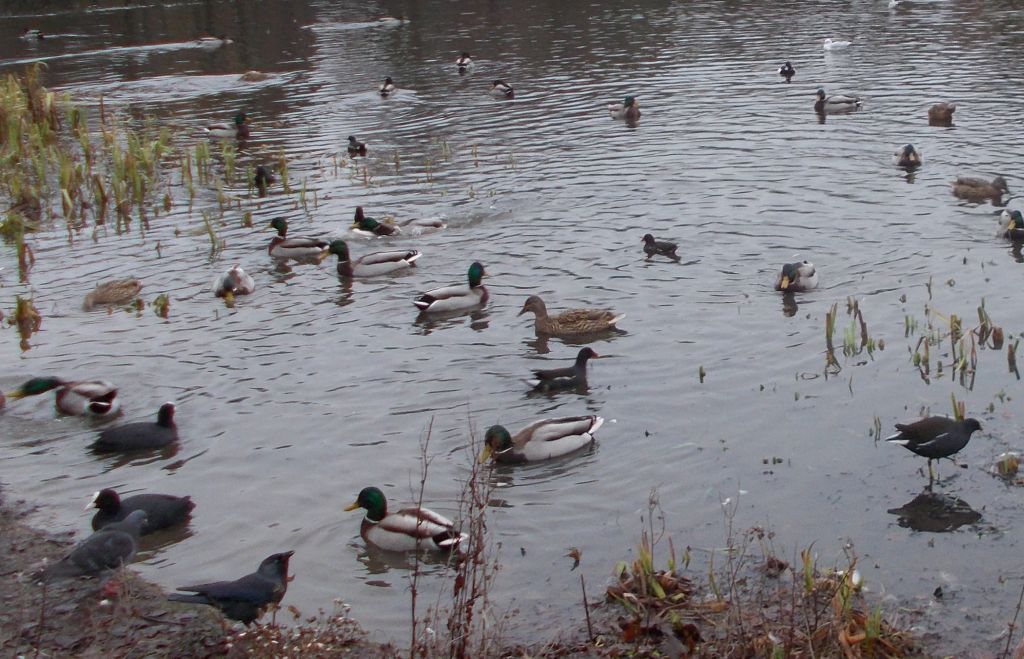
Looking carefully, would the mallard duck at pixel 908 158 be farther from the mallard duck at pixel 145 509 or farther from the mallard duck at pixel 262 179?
the mallard duck at pixel 145 509

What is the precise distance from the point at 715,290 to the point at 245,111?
18392 mm

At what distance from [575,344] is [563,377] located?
4.96ft

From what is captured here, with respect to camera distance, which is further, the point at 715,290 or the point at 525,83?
the point at 525,83

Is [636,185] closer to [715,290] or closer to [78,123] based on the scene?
[715,290]

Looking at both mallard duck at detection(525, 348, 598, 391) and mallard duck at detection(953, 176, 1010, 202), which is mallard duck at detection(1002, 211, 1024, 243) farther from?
mallard duck at detection(525, 348, 598, 391)

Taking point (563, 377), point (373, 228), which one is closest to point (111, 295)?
point (373, 228)

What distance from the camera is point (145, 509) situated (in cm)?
976

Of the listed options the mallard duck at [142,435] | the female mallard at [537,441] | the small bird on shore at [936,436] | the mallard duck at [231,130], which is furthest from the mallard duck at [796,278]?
the mallard duck at [231,130]

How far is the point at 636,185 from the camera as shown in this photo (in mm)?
21109

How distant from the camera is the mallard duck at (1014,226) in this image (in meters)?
16.9

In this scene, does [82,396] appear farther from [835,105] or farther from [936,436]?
[835,105]

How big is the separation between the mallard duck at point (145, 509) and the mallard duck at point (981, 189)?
13913mm

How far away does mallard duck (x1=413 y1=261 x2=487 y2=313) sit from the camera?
50.0 feet

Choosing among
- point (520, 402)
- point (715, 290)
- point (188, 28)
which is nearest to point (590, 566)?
point (520, 402)
